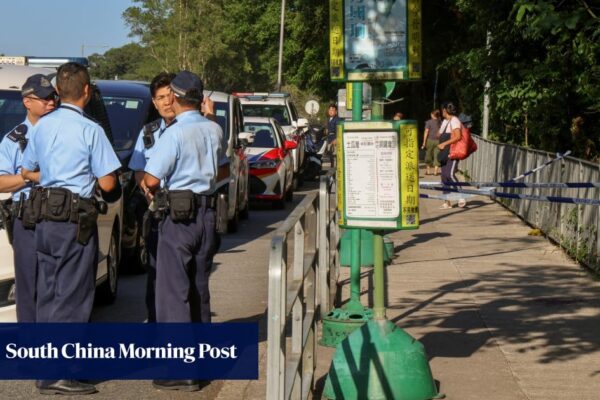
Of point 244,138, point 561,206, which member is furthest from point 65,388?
point 244,138

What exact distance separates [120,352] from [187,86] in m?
1.76

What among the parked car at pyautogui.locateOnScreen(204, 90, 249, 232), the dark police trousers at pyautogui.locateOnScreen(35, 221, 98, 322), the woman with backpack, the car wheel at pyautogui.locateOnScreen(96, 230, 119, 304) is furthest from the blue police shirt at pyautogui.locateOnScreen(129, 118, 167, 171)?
the woman with backpack

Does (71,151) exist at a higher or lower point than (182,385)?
higher

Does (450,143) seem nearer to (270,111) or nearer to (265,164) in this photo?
(265,164)

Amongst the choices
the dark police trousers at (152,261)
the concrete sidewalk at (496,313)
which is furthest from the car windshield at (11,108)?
the concrete sidewalk at (496,313)

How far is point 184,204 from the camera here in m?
7.70

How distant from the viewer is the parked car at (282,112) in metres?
30.3

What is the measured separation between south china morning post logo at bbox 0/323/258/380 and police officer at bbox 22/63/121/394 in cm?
15

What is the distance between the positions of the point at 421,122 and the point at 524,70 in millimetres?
38156

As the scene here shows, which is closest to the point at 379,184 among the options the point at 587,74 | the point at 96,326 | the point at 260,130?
the point at 96,326

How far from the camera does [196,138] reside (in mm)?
7863

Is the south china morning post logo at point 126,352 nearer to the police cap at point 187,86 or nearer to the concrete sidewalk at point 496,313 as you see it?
the concrete sidewalk at point 496,313

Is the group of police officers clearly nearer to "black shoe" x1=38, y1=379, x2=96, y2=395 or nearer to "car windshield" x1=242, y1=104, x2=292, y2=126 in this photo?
"black shoe" x1=38, y1=379, x2=96, y2=395

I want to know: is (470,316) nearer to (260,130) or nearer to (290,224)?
(290,224)
